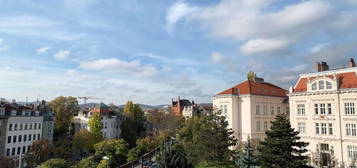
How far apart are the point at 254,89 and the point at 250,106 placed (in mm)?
3253

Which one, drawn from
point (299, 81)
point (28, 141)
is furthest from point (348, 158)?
point (28, 141)

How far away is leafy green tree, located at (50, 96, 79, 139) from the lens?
201ft

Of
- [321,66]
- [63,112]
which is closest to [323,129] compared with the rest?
[321,66]

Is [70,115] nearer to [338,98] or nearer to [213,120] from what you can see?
[213,120]

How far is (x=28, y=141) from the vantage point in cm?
4819

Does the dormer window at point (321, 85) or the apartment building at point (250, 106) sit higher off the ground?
the dormer window at point (321, 85)

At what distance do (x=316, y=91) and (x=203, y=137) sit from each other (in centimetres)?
1657

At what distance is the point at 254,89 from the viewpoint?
40438mm

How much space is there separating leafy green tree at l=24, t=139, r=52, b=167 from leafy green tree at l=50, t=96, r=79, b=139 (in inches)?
772

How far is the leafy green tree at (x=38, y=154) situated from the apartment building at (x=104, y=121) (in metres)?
22.6

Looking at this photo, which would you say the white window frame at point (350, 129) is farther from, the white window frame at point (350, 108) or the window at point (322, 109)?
the window at point (322, 109)

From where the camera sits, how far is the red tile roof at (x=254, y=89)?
40.2 metres

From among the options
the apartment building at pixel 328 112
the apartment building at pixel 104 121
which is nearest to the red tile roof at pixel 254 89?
the apartment building at pixel 328 112

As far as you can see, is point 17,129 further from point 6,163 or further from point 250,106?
point 250,106
